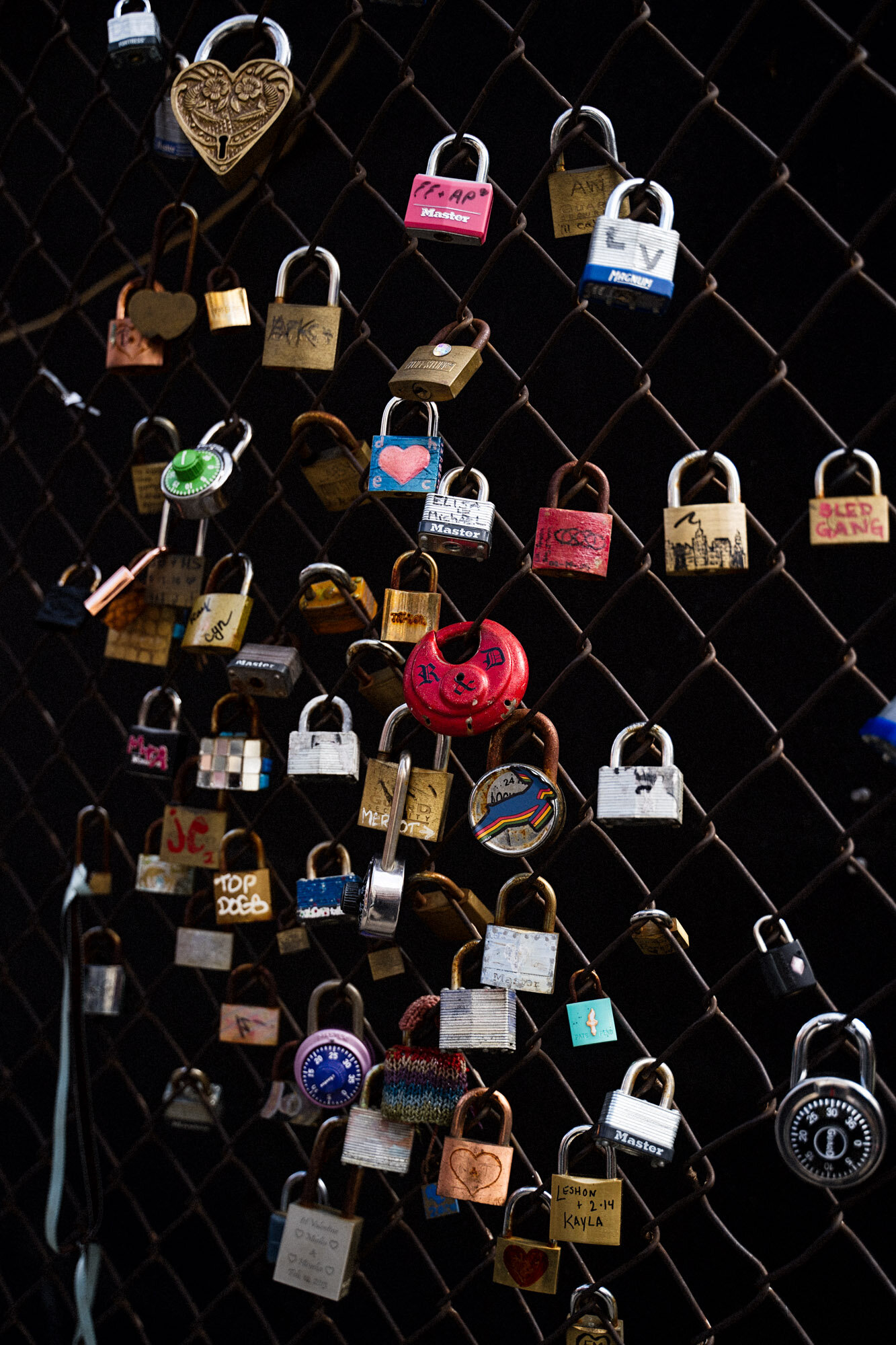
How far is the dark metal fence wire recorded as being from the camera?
1.41m

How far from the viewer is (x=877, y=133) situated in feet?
4.71

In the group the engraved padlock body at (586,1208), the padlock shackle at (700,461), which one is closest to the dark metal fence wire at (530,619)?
the padlock shackle at (700,461)

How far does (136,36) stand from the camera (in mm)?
1463

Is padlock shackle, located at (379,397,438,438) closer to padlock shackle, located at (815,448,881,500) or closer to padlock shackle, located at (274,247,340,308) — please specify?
padlock shackle, located at (274,247,340,308)

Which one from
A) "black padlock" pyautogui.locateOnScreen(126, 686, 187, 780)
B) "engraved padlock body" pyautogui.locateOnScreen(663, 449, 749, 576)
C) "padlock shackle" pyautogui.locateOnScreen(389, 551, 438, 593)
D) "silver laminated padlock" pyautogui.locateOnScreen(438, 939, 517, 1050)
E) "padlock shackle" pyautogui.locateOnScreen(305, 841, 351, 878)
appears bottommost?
"black padlock" pyautogui.locateOnScreen(126, 686, 187, 780)

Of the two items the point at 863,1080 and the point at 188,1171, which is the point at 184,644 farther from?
the point at 188,1171

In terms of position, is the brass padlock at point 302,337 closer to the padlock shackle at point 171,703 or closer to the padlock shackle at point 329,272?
the padlock shackle at point 329,272

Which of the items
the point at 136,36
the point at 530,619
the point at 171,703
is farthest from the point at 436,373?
the point at 136,36

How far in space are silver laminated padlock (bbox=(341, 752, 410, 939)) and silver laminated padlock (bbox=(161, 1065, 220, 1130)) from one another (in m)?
0.55

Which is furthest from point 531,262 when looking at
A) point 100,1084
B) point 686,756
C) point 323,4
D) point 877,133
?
point 100,1084

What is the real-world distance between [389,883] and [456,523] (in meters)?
0.44

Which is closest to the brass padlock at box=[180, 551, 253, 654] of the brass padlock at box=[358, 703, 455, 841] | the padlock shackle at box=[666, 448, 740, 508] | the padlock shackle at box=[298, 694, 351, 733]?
the padlock shackle at box=[298, 694, 351, 733]

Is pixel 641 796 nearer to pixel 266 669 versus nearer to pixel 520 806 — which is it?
pixel 520 806

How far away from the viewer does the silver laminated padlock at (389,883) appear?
1211 millimetres
